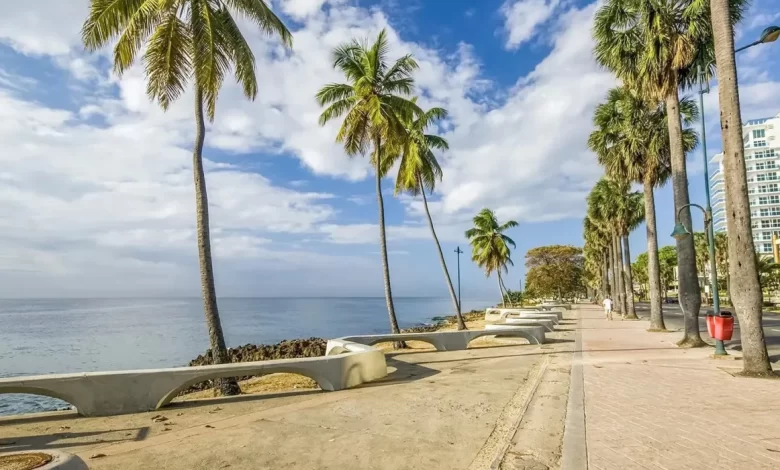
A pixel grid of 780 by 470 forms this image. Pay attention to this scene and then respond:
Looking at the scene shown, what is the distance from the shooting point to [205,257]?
34.1ft

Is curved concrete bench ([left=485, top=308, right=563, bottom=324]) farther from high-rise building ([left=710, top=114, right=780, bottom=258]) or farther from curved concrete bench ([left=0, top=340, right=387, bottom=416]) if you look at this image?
high-rise building ([left=710, top=114, right=780, bottom=258])

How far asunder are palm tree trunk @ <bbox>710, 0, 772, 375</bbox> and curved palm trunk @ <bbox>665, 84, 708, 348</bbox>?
5581mm

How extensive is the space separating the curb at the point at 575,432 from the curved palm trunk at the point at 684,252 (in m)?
→ 7.75

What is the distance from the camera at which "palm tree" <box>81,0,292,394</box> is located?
33.6 ft

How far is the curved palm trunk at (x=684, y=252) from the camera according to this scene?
15.1m

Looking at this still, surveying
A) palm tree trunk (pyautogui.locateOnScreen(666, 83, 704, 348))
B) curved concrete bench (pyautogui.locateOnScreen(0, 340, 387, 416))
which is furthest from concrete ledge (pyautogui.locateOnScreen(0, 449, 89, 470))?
palm tree trunk (pyautogui.locateOnScreen(666, 83, 704, 348))

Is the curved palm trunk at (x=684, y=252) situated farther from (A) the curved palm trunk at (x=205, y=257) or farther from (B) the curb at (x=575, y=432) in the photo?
(A) the curved palm trunk at (x=205, y=257)

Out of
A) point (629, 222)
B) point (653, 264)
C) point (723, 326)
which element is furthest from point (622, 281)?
point (723, 326)

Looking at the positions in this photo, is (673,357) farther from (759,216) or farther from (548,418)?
(759,216)

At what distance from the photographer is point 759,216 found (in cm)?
10988

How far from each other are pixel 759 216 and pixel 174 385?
137 metres

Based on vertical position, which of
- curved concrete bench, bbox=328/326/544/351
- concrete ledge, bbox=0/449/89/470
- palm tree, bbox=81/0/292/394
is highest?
palm tree, bbox=81/0/292/394

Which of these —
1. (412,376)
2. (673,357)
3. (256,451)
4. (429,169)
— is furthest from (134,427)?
(429,169)

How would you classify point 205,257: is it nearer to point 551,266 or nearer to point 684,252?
point 684,252
